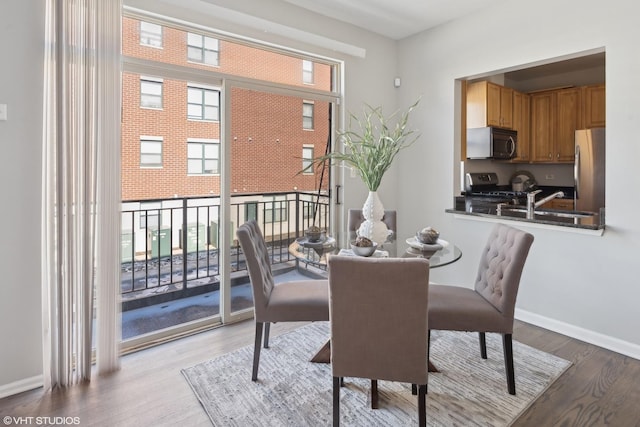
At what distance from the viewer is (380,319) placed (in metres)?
1.64

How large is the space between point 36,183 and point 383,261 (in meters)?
2.06

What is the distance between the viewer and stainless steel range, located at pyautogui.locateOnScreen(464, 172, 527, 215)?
4324 millimetres

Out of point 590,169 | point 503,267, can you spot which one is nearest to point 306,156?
point 503,267

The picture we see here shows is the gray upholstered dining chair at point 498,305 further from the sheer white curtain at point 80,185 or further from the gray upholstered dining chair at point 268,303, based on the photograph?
the sheer white curtain at point 80,185

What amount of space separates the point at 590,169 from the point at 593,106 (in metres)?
1.45

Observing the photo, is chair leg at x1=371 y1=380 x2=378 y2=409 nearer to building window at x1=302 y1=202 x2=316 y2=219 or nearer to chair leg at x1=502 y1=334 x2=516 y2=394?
chair leg at x1=502 y1=334 x2=516 y2=394

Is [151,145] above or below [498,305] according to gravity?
above

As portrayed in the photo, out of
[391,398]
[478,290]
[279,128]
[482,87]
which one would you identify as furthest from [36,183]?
[482,87]

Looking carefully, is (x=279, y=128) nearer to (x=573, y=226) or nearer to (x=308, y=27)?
(x=308, y=27)

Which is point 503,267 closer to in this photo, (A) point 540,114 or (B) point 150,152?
(B) point 150,152

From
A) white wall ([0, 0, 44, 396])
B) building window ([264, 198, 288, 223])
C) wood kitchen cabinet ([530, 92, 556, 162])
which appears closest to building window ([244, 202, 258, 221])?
building window ([264, 198, 288, 223])

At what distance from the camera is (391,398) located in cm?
207

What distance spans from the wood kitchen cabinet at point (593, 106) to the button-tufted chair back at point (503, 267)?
360 cm

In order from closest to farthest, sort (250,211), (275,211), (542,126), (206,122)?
1. (206,122)
2. (250,211)
3. (275,211)
4. (542,126)
